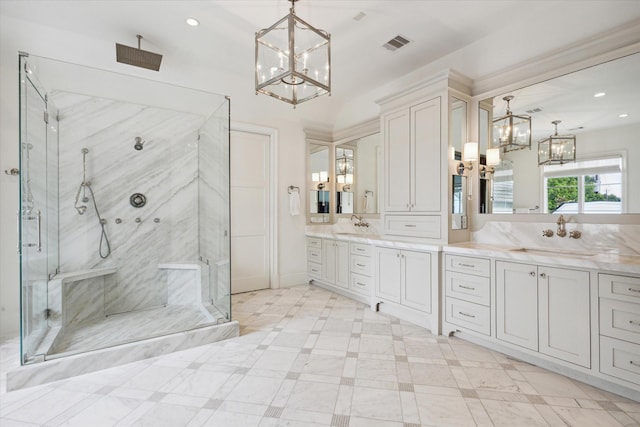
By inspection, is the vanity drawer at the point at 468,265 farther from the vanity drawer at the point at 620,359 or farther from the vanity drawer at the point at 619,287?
the vanity drawer at the point at 620,359

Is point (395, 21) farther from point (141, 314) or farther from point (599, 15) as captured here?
point (141, 314)

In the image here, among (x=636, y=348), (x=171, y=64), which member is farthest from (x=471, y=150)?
Result: (x=171, y=64)

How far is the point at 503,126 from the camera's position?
2.91 meters

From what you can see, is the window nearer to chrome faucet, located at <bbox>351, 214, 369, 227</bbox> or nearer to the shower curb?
chrome faucet, located at <bbox>351, 214, 369, 227</bbox>

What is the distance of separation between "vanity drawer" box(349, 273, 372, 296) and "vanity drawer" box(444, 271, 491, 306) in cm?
108

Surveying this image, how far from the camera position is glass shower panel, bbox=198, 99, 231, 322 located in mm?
3080

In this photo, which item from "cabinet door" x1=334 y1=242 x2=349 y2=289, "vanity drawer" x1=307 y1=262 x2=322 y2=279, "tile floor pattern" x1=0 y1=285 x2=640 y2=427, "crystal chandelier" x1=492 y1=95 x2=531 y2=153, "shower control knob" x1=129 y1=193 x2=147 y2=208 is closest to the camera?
"tile floor pattern" x1=0 y1=285 x2=640 y2=427

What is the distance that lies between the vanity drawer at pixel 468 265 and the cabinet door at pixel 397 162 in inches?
29.9

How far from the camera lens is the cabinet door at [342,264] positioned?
4.01m

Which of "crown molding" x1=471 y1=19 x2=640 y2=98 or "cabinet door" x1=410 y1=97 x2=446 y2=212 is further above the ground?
"crown molding" x1=471 y1=19 x2=640 y2=98

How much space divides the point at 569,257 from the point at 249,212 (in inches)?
145

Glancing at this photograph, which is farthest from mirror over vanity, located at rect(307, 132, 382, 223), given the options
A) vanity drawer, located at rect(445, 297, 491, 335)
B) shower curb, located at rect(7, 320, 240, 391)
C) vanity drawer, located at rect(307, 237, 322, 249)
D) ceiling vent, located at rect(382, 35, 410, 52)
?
shower curb, located at rect(7, 320, 240, 391)

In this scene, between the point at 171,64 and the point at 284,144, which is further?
the point at 284,144

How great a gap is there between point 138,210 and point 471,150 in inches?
150
